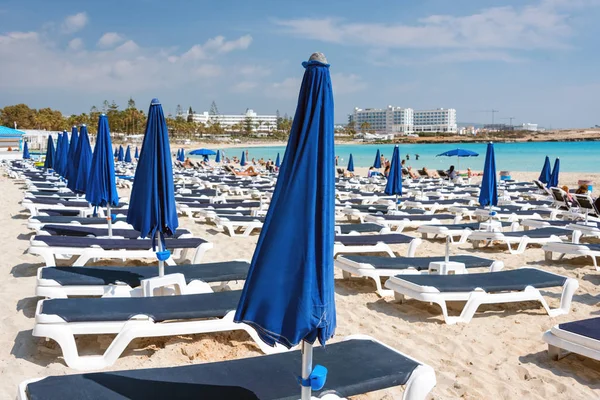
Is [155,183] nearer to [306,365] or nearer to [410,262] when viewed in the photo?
[306,365]

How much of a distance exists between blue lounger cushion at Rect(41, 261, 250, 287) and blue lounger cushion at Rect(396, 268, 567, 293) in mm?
1649

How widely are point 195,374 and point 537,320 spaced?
3.48 meters

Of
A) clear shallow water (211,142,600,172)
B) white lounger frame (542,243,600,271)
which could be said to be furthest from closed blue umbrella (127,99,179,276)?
clear shallow water (211,142,600,172)

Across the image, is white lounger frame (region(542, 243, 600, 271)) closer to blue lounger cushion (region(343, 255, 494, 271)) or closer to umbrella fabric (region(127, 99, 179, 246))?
blue lounger cushion (region(343, 255, 494, 271))

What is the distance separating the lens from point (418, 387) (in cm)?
293

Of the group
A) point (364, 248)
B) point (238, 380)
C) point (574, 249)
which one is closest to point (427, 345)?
point (238, 380)

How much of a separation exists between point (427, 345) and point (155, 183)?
2626 millimetres

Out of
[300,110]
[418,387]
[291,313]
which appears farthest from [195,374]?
[300,110]

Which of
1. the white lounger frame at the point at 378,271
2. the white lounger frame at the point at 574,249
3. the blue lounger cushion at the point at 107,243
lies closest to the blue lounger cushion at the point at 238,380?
the white lounger frame at the point at 378,271

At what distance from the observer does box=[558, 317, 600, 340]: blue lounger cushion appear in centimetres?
374

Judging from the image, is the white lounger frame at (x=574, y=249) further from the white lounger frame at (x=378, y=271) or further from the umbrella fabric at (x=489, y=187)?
the white lounger frame at (x=378, y=271)

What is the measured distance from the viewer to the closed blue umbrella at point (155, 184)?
4473 millimetres

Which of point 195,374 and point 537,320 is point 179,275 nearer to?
point 195,374

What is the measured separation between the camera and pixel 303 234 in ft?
7.15
